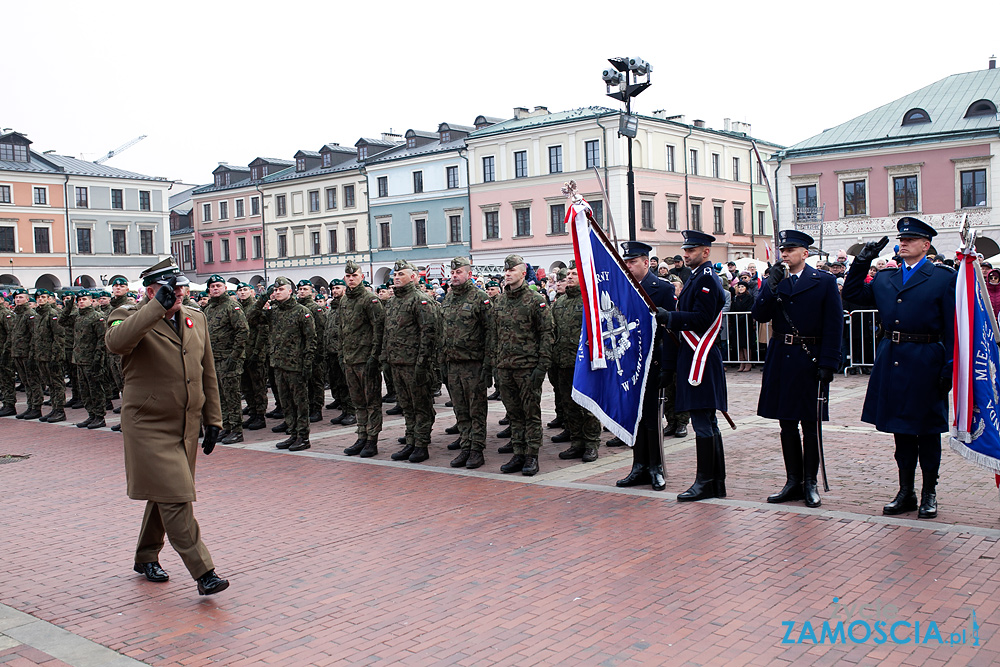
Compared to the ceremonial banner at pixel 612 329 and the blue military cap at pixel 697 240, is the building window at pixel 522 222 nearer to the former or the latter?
the ceremonial banner at pixel 612 329

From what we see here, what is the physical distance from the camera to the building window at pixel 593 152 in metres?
49.0

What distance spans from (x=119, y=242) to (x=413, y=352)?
60784mm

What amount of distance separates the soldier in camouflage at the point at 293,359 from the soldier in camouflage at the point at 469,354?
2.57 m

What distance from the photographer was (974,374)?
638 centimetres

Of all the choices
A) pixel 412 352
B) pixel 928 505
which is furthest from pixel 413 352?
pixel 928 505

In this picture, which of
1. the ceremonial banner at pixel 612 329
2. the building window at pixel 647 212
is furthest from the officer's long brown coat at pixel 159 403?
the building window at pixel 647 212

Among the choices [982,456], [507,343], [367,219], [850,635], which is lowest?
[850,635]

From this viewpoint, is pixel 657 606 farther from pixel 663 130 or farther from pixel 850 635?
pixel 663 130

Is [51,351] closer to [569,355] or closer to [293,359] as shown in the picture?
[293,359]

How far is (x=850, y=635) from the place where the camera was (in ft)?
15.0

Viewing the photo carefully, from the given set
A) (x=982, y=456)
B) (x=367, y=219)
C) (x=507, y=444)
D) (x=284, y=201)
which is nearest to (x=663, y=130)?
(x=367, y=219)

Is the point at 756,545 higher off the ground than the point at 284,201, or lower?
lower

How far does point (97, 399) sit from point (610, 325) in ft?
31.5

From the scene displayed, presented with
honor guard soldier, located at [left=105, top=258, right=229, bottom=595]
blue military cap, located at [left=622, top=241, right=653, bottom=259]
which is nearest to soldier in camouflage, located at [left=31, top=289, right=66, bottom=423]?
honor guard soldier, located at [left=105, top=258, right=229, bottom=595]
